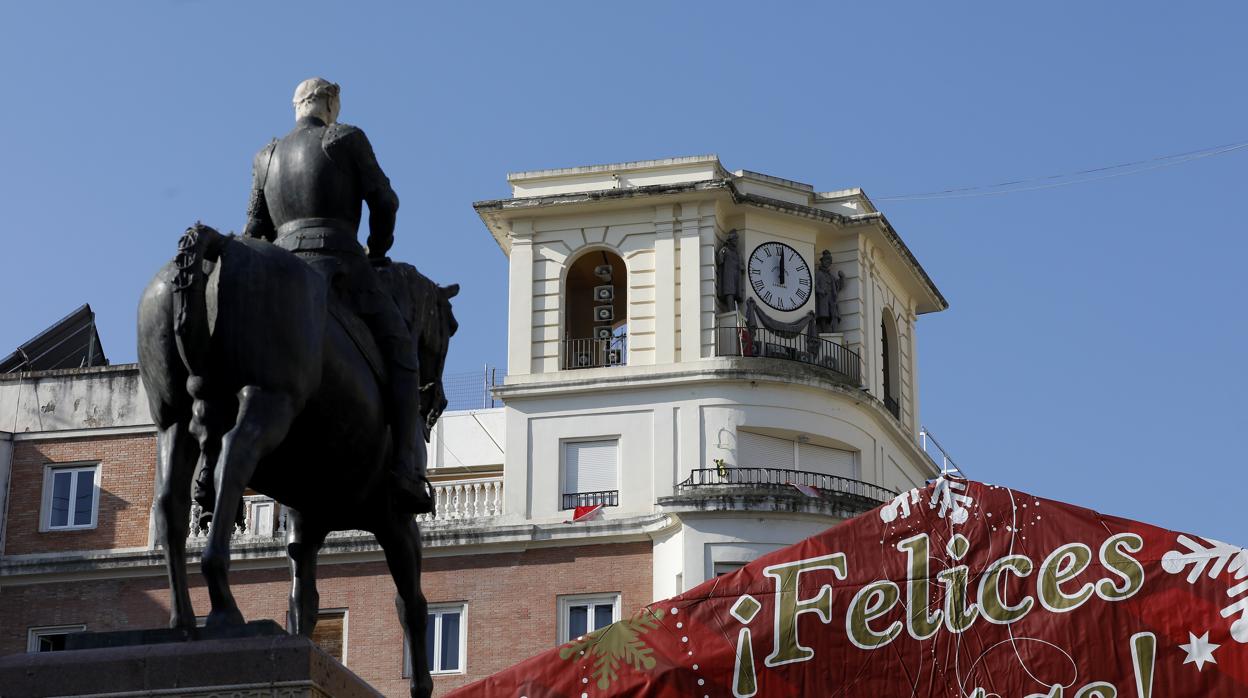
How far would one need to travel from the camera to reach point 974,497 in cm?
3478

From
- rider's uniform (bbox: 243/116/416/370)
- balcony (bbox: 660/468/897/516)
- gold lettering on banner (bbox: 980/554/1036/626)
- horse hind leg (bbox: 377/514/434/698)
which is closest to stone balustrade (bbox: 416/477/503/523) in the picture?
balcony (bbox: 660/468/897/516)

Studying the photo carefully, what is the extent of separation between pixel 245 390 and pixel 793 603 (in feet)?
74.9

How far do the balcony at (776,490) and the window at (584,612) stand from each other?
113 inches

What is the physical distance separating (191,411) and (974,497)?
23.6 metres

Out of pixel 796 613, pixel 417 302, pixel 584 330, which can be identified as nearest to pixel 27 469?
pixel 584 330

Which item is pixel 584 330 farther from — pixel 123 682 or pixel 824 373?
pixel 123 682

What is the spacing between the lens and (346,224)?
13922 mm

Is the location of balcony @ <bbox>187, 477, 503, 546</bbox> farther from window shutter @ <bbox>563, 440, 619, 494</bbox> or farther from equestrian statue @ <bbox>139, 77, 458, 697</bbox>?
equestrian statue @ <bbox>139, 77, 458, 697</bbox>

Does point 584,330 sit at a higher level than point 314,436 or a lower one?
higher

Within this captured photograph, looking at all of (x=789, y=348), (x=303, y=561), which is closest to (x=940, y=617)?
(x=789, y=348)

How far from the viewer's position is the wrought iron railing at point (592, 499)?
50469 millimetres

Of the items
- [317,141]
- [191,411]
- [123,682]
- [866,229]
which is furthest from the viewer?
[866,229]

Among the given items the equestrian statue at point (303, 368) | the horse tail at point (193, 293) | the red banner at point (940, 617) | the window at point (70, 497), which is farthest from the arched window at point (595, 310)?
the horse tail at point (193, 293)

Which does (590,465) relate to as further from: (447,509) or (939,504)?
(939,504)
